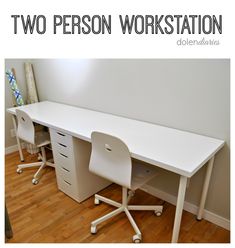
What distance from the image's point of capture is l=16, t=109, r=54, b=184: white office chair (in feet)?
7.20

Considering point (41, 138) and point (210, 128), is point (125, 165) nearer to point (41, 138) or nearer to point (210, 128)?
point (210, 128)

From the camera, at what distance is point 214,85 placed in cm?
153

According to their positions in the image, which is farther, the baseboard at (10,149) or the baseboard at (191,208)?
the baseboard at (10,149)

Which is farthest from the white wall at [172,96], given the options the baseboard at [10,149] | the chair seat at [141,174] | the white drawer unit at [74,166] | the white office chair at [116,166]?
the baseboard at [10,149]

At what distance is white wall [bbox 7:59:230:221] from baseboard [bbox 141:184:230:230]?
0.14ft

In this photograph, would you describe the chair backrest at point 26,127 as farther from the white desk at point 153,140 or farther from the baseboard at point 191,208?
the baseboard at point 191,208

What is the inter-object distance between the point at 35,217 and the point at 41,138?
0.89 m

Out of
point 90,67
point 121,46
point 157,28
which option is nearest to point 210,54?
point 157,28

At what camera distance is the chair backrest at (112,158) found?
1.41 m

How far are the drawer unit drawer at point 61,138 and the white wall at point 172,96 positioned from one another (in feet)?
1.90

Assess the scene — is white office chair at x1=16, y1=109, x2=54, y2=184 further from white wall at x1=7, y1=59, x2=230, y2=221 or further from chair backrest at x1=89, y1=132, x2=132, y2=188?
chair backrest at x1=89, y1=132, x2=132, y2=188

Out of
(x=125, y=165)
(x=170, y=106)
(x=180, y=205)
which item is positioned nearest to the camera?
(x=180, y=205)

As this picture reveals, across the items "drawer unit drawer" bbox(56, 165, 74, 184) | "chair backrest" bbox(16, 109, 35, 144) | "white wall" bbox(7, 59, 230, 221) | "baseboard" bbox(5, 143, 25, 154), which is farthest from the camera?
"baseboard" bbox(5, 143, 25, 154)

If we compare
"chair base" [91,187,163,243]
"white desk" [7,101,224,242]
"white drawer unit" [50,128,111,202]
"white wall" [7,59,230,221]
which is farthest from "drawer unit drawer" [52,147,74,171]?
"white wall" [7,59,230,221]
